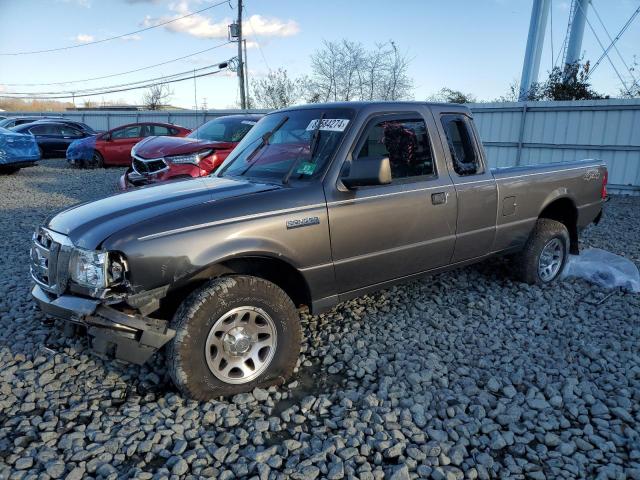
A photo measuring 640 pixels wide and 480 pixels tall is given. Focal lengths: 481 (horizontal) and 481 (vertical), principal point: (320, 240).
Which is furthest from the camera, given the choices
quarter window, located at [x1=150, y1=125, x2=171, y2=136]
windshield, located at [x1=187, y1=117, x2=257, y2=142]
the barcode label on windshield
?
quarter window, located at [x1=150, y1=125, x2=171, y2=136]

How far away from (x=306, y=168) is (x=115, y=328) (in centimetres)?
166

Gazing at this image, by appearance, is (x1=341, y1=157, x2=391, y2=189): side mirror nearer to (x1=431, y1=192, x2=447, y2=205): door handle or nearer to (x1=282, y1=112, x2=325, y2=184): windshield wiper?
(x1=282, y1=112, x2=325, y2=184): windshield wiper

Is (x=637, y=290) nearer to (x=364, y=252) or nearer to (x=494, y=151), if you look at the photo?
(x=364, y=252)

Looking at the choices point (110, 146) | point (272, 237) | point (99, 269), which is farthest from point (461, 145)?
point (110, 146)

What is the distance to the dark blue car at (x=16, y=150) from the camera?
1271cm

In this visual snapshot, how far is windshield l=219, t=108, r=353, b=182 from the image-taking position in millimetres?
3512

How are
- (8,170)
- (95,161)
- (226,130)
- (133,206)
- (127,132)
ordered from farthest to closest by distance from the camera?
(127,132)
(95,161)
(8,170)
(226,130)
(133,206)

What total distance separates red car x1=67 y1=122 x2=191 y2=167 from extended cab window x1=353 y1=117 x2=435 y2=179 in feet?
41.6

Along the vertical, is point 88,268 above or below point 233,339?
above

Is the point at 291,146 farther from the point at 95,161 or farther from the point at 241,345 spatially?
the point at 95,161

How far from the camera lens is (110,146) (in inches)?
612

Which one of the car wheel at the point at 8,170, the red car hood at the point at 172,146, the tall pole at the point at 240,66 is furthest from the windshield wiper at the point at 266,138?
the tall pole at the point at 240,66

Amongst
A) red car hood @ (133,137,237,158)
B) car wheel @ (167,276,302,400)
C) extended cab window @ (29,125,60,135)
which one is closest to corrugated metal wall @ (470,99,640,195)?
red car hood @ (133,137,237,158)

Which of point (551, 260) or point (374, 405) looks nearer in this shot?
point (374, 405)
